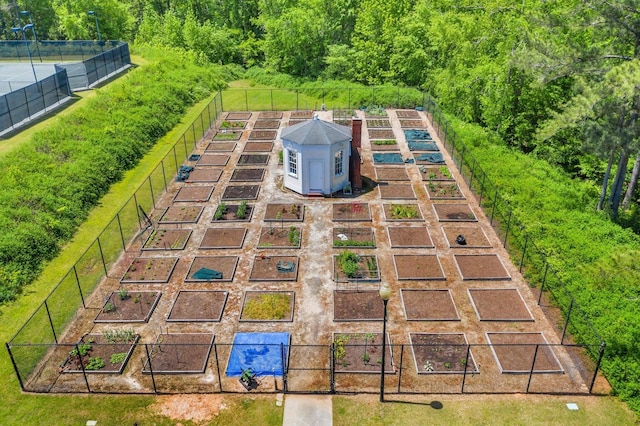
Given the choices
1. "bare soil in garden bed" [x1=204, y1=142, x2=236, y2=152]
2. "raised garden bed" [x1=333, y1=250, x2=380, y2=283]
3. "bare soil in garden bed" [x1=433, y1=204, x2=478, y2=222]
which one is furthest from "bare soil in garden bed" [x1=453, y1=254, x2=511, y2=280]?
"bare soil in garden bed" [x1=204, y1=142, x2=236, y2=152]

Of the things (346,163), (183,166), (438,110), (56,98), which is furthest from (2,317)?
(438,110)

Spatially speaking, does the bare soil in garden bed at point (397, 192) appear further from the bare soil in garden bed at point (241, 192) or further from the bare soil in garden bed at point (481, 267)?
the bare soil in garden bed at point (241, 192)

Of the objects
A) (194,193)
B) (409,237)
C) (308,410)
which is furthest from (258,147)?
(308,410)

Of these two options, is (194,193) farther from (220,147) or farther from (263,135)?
(263,135)

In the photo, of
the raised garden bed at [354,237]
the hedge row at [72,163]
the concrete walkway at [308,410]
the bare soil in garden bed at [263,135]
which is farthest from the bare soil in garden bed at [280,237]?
the bare soil in garden bed at [263,135]

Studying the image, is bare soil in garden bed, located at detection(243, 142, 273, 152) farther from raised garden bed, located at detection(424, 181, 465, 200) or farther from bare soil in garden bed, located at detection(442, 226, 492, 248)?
bare soil in garden bed, located at detection(442, 226, 492, 248)
